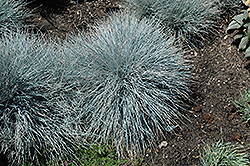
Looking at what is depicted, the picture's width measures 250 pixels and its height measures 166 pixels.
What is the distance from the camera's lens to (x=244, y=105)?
112 inches

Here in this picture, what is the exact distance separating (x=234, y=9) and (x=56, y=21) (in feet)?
8.92

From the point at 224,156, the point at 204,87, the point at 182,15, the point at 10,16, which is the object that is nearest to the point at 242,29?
the point at 182,15

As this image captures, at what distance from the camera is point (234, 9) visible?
386 centimetres

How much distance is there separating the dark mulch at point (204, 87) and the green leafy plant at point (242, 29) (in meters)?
0.13

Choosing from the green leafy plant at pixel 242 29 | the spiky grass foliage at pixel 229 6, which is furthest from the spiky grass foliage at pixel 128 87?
the spiky grass foliage at pixel 229 6

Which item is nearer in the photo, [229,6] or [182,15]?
[182,15]

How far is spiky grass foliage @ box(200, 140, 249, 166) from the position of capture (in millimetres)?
2453

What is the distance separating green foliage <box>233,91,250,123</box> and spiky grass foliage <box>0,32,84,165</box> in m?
1.84

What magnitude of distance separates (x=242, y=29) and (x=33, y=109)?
2941 mm

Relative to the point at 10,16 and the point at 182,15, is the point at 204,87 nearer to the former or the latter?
the point at 182,15

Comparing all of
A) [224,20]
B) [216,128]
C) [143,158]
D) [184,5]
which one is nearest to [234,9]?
[224,20]

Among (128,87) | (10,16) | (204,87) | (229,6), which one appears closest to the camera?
(128,87)

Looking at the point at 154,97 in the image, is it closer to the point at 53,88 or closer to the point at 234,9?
the point at 53,88

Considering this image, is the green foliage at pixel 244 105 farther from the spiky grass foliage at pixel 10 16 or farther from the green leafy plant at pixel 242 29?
the spiky grass foliage at pixel 10 16
